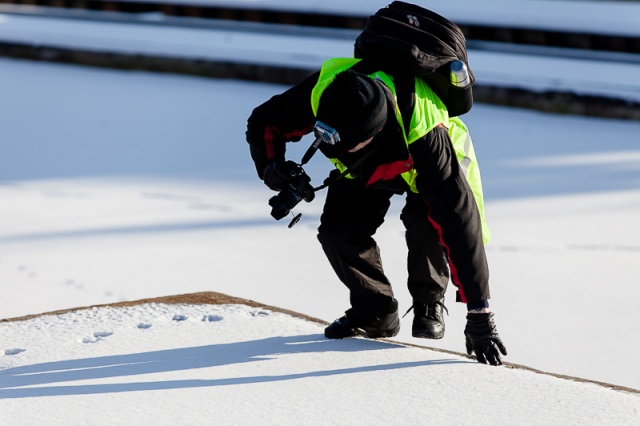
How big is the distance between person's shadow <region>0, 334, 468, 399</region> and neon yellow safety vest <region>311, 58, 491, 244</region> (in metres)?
0.41

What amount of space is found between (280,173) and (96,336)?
61cm

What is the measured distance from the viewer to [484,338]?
2346mm

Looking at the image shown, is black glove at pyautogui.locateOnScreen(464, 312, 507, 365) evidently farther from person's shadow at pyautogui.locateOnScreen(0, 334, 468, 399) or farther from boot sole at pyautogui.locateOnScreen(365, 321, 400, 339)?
boot sole at pyautogui.locateOnScreen(365, 321, 400, 339)

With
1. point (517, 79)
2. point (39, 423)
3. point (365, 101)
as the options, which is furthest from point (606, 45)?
point (39, 423)

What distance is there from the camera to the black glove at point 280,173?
236 cm

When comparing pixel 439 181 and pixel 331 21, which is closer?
pixel 439 181

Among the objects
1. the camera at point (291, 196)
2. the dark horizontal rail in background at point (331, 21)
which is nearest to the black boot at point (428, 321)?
the camera at point (291, 196)

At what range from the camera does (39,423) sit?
203cm

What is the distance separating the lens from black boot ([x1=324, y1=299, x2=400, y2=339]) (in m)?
2.59

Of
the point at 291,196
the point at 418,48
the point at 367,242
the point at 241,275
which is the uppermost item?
the point at 418,48

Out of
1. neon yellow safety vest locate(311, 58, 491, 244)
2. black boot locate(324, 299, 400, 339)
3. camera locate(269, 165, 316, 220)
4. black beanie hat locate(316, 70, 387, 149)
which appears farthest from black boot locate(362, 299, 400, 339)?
black beanie hat locate(316, 70, 387, 149)

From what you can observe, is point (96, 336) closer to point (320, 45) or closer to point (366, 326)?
point (366, 326)

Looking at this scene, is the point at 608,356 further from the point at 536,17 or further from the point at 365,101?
the point at 536,17

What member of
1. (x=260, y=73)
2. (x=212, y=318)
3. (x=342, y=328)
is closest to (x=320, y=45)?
(x=260, y=73)
